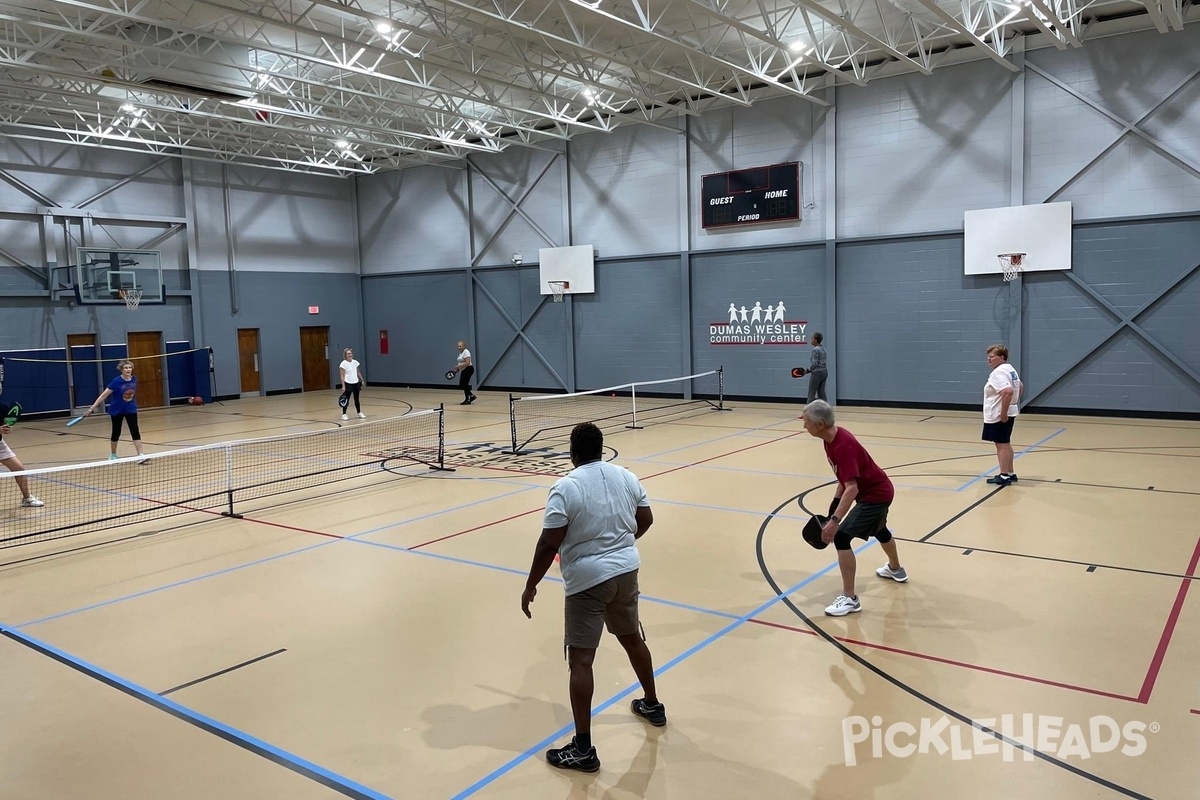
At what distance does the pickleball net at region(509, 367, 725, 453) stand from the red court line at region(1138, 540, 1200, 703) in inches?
425

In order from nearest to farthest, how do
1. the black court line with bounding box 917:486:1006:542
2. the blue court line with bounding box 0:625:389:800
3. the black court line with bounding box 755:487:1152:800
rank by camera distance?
the black court line with bounding box 755:487:1152:800, the blue court line with bounding box 0:625:389:800, the black court line with bounding box 917:486:1006:542

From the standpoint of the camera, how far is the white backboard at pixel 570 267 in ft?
81.8

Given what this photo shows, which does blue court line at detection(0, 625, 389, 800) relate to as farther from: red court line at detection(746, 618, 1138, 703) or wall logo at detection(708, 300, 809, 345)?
wall logo at detection(708, 300, 809, 345)

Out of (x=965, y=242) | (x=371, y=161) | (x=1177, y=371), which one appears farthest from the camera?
(x=371, y=161)

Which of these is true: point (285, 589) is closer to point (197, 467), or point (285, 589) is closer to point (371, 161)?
point (197, 467)

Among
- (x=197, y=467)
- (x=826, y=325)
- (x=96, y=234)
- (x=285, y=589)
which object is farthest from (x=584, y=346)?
(x=285, y=589)

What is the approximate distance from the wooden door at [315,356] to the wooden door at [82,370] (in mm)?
6926

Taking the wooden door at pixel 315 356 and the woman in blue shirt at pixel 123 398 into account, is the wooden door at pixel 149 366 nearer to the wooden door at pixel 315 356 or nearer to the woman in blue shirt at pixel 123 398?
the wooden door at pixel 315 356

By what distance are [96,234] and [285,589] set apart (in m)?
21.6

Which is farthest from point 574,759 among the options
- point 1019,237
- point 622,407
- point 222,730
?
point 622,407

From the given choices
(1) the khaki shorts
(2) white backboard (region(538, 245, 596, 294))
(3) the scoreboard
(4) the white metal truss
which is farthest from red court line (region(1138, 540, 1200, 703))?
(2) white backboard (region(538, 245, 596, 294))

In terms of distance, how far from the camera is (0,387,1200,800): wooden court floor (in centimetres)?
439

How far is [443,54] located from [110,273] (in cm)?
1188

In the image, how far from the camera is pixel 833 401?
70.4 feet
